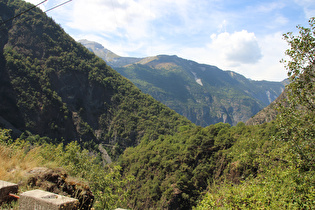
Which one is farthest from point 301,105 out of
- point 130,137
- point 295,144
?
point 130,137

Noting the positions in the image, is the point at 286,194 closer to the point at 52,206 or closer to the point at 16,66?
the point at 52,206

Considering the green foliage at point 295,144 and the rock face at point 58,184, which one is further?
the green foliage at point 295,144

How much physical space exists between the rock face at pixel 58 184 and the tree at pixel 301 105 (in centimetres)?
735

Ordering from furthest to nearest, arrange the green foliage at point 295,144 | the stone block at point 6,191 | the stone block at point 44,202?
the green foliage at point 295,144, the stone block at point 6,191, the stone block at point 44,202

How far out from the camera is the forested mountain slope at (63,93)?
8225 cm

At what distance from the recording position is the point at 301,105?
8.53 meters

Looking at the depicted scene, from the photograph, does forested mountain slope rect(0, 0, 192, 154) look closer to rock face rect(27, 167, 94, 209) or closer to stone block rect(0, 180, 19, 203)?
rock face rect(27, 167, 94, 209)

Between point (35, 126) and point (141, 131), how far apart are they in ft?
147

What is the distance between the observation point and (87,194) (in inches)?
240

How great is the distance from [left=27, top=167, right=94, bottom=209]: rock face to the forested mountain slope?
78.7 m

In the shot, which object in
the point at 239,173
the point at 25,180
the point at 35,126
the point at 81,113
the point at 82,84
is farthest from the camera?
the point at 82,84

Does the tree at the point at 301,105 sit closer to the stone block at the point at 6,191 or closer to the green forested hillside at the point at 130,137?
the green forested hillside at the point at 130,137

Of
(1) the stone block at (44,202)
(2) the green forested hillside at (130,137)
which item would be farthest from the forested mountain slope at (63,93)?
(1) the stone block at (44,202)

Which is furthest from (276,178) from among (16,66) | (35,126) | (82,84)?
(82,84)
